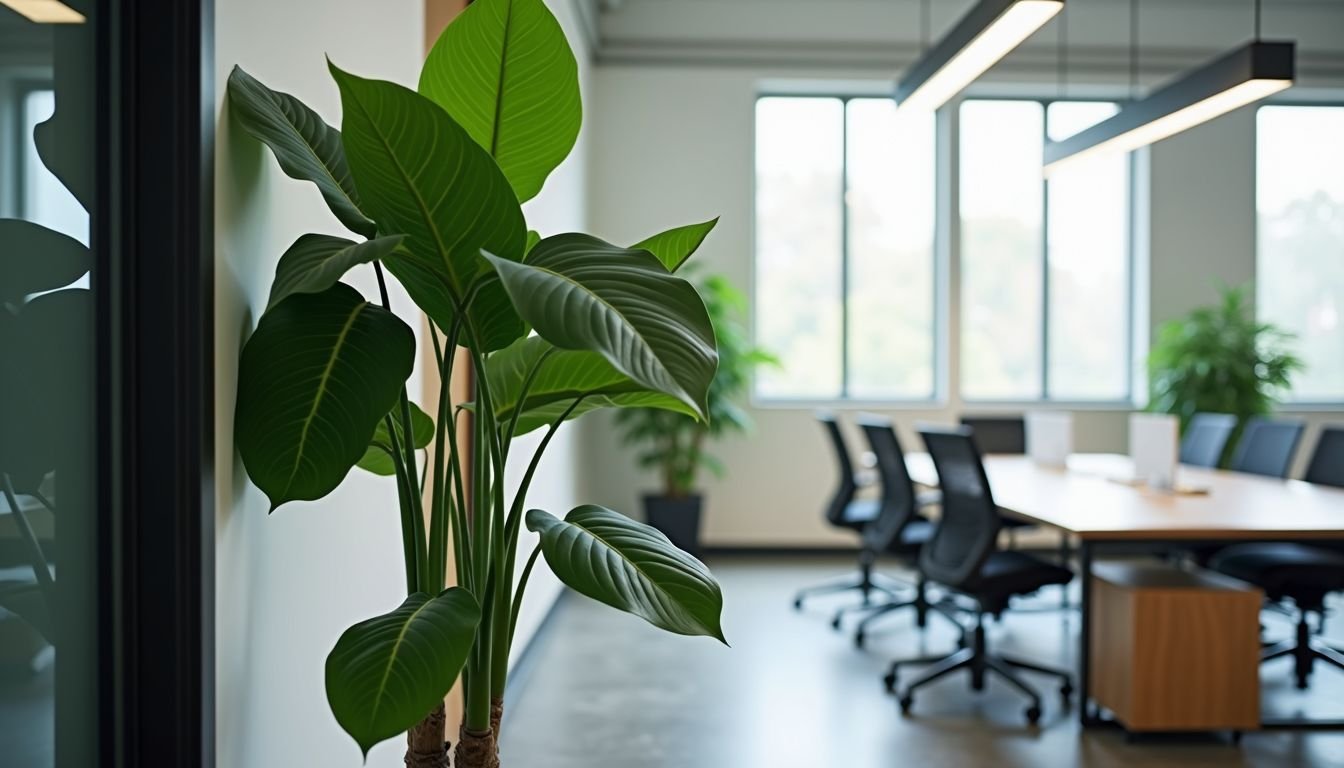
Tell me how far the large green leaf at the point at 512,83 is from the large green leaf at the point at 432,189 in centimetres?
29

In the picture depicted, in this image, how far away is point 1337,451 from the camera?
496 centimetres

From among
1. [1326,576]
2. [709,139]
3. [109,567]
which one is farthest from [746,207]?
[109,567]

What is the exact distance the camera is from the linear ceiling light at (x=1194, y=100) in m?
4.15

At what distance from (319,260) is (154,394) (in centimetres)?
29

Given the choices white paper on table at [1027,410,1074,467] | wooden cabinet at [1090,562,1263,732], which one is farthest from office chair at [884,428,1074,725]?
white paper on table at [1027,410,1074,467]

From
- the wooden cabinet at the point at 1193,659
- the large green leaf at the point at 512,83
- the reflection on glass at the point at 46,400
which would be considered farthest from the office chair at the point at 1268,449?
the reflection on glass at the point at 46,400

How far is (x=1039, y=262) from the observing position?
7.97 meters

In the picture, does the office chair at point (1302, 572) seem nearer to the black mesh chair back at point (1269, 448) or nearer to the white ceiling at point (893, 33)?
the black mesh chair back at point (1269, 448)

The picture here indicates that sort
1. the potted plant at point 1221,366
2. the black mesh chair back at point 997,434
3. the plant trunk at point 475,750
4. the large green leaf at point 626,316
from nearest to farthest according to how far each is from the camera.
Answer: the large green leaf at point 626,316 → the plant trunk at point 475,750 → the black mesh chair back at point 997,434 → the potted plant at point 1221,366

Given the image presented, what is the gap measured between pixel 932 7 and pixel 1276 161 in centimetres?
281

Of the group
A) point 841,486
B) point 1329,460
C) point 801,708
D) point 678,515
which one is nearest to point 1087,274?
point 1329,460

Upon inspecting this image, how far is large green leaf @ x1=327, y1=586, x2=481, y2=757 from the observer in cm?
138

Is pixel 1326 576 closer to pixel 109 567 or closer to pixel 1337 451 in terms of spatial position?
pixel 1337 451

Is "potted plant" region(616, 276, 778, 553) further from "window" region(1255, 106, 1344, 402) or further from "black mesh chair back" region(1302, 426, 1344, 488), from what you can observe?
"window" region(1255, 106, 1344, 402)
